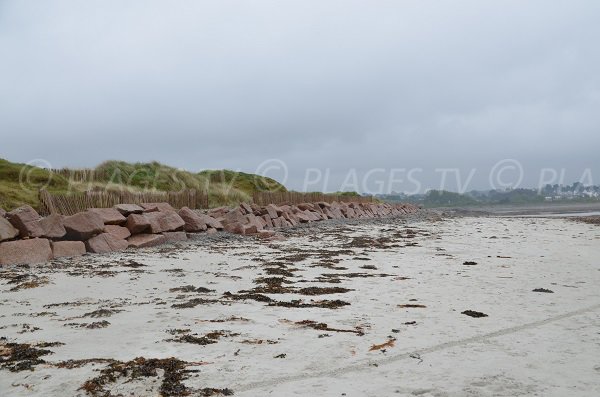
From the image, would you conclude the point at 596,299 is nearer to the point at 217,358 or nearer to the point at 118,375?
the point at 217,358

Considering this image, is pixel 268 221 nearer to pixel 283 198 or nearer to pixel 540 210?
pixel 283 198

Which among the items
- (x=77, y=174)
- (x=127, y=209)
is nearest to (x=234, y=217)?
(x=127, y=209)

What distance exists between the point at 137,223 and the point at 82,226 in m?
1.50

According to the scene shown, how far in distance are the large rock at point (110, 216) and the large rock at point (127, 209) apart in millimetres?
138

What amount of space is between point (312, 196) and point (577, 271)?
2015cm

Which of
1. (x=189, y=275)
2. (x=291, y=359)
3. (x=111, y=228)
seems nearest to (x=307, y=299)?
(x=291, y=359)

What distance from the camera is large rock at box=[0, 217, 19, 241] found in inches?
331

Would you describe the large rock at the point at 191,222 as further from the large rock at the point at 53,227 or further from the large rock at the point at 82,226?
the large rock at the point at 53,227

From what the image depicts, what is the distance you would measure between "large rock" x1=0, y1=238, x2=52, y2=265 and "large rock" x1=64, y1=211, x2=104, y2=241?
0.85 m

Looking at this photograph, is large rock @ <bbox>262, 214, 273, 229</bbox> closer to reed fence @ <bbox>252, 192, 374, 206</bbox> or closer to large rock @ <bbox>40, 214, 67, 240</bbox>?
reed fence @ <bbox>252, 192, 374, 206</bbox>

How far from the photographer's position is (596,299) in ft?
16.7

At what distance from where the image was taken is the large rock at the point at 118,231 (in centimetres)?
1044

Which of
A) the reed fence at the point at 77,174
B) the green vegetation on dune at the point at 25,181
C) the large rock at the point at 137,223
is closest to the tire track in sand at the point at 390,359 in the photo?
the large rock at the point at 137,223

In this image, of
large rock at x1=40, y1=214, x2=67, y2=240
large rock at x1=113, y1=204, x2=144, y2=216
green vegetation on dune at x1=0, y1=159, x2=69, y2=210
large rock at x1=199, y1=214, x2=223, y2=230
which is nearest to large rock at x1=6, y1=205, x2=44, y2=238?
large rock at x1=40, y1=214, x2=67, y2=240
